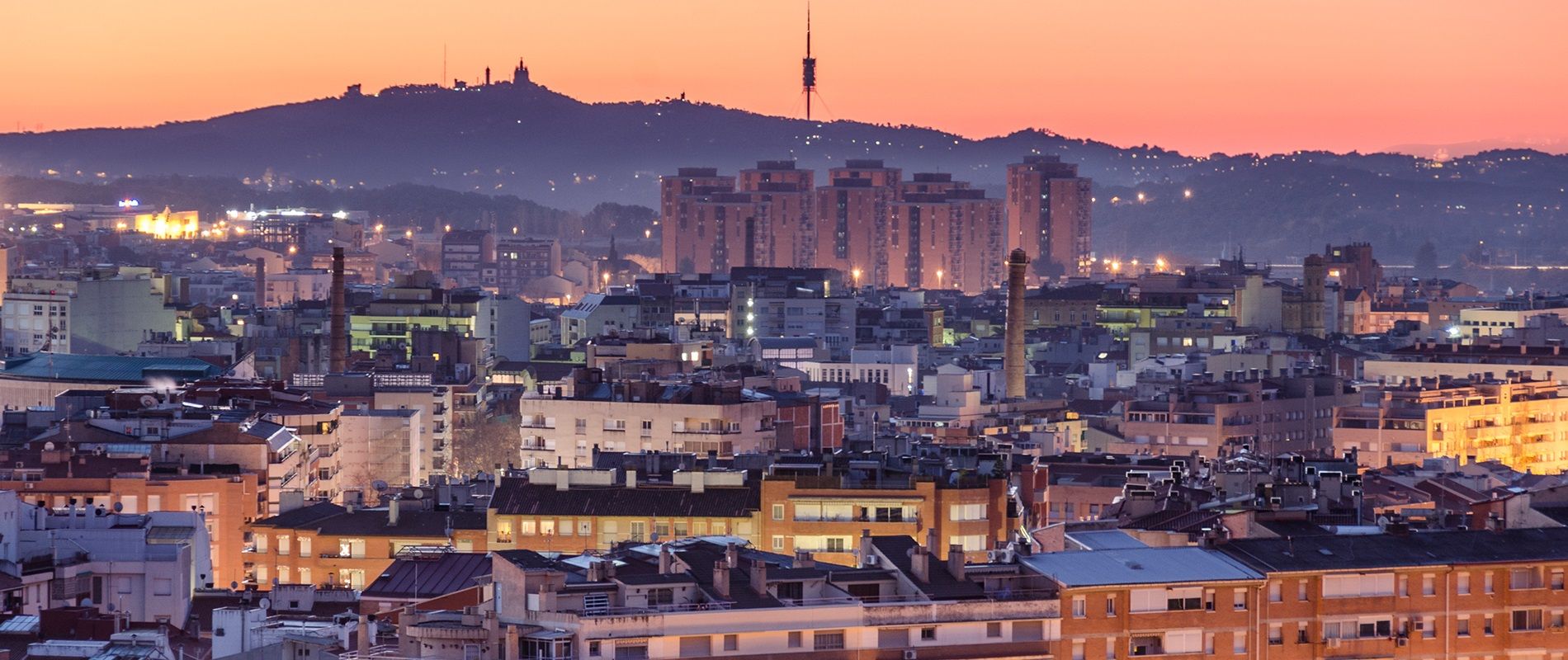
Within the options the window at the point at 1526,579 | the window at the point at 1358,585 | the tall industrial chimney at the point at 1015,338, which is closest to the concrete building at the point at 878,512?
the window at the point at 1358,585

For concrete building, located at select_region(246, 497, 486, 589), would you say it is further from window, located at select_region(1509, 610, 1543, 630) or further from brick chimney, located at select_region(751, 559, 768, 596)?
window, located at select_region(1509, 610, 1543, 630)

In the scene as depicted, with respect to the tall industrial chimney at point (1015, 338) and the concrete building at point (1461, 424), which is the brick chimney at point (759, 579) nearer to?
the concrete building at point (1461, 424)

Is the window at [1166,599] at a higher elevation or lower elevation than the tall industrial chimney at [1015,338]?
lower

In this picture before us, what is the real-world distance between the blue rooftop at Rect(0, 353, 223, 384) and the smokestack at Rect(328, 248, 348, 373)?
13.5 feet

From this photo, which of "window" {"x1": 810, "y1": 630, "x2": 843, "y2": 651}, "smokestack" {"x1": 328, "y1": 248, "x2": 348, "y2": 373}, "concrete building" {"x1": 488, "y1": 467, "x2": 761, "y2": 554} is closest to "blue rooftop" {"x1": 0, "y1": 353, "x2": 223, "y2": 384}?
"smokestack" {"x1": 328, "y1": 248, "x2": 348, "y2": 373}

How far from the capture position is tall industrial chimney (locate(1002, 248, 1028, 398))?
→ 282 ft

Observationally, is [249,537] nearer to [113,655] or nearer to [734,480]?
[734,480]

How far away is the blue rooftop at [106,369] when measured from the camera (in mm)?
74312

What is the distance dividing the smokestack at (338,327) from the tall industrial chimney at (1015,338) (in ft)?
52.3

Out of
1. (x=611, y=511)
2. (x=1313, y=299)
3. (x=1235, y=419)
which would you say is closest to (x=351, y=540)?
(x=611, y=511)

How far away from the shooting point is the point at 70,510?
39.5m

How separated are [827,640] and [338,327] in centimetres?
5703

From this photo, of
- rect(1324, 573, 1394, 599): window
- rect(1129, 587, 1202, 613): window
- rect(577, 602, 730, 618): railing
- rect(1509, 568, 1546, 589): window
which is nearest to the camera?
rect(577, 602, 730, 618): railing

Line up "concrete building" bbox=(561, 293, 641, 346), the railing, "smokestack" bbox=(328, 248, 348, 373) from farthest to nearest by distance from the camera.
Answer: "concrete building" bbox=(561, 293, 641, 346) < "smokestack" bbox=(328, 248, 348, 373) < the railing
